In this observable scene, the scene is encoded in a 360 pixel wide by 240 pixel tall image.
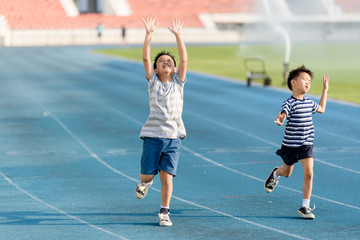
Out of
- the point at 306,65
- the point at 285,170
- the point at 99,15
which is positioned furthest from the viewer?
the point at 99,15

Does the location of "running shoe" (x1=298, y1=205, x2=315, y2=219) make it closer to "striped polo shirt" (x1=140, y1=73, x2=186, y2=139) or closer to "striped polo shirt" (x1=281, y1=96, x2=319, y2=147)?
"striped polo shirt" (x1=281, y1=96, x2=319, y2=147)

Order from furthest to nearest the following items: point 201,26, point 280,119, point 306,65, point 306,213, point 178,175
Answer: point 201,26 < point 306,65 < point 178,175 < point 306,213 < point 280,119

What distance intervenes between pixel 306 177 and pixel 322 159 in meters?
4.64

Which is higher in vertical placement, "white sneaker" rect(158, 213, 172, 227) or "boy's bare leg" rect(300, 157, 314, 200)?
"boy's bare leg" rect(300, 157, 314, 200)

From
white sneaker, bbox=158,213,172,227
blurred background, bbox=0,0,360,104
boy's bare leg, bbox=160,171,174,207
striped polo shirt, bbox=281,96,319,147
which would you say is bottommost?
white sneaker, bbox=158,213,172,227

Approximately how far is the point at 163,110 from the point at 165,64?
1.71 ft

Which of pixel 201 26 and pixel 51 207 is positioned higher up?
pixel 201 26

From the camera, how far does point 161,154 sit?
8.76m

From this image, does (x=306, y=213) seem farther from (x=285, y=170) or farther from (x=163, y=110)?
(x=163, y=110)

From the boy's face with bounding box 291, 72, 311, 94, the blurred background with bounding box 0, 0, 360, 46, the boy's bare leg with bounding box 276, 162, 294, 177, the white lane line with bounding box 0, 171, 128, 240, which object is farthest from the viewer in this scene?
the blurred background with bounding box 0, 0, 360, 46

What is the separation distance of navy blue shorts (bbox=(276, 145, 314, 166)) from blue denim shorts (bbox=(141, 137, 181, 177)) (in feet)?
4.64

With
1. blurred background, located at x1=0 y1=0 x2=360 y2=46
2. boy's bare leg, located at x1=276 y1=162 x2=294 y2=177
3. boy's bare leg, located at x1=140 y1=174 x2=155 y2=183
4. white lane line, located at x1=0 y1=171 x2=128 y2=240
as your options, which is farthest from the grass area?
blurred background, located at x1=0 y1=0 x2=360 y2=46

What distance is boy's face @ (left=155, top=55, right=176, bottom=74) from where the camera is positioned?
8750mm

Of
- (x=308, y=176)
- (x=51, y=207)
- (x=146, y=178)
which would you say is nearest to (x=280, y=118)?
(x=308, y=176)
